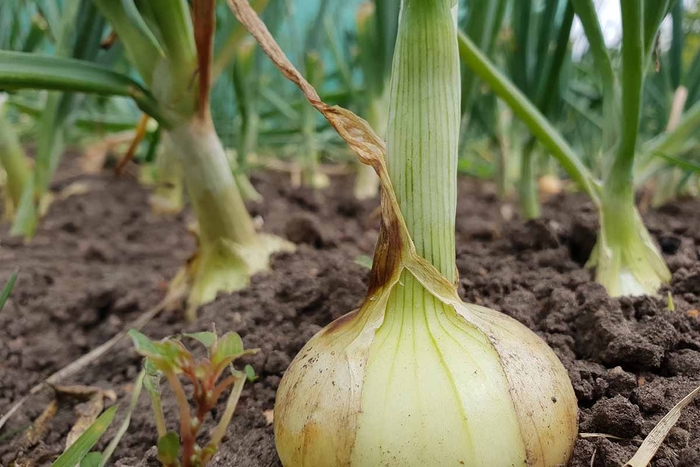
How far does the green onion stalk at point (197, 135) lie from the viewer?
79 cm

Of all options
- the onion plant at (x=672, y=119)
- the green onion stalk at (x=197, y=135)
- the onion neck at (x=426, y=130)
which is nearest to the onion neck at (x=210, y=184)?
the green onion stalk at (x=197, y=135)

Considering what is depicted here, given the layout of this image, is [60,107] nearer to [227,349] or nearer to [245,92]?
[245,92]

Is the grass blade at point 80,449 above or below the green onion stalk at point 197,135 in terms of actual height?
below

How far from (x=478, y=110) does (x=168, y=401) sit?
37.7 inches

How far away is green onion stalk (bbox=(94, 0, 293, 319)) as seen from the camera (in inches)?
31.1

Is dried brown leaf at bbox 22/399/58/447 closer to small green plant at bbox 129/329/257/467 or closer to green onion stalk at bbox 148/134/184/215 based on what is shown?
small green plant at bbox 129/329/257/467

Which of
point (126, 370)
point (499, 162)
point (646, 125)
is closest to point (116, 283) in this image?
point (126, 370)

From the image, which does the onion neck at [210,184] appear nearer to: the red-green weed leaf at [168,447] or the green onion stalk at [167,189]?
the red-green weed leaf at [168,447]

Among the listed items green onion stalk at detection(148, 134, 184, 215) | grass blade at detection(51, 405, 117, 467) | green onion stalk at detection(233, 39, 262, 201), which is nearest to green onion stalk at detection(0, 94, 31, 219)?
green onion stalk at detection(148, 134, 184, 215)

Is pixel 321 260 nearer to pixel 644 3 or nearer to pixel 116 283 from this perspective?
pixel 116 283

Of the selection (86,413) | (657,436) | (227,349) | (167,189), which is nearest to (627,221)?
(657,436)

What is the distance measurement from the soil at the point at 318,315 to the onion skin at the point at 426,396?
0.25ft

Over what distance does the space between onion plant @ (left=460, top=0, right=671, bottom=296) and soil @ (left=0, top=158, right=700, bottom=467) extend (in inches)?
1.5

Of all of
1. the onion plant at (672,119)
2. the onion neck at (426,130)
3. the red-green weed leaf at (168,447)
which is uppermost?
the onion plant at (672,119)
